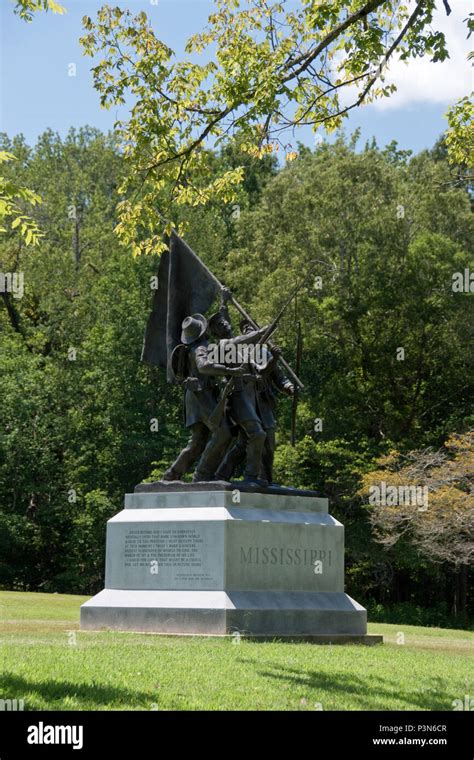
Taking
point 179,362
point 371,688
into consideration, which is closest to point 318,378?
point 179,362

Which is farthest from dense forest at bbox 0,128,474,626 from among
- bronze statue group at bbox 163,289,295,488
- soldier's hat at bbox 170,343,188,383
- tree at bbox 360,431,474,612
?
soldier's hat at bbox 170,343,188,383

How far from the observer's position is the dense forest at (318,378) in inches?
1385

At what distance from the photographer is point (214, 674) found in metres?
10.0

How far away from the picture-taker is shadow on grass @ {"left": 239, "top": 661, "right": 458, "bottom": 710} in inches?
370

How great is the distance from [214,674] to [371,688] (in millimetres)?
1419

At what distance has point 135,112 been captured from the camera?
46.8 feet

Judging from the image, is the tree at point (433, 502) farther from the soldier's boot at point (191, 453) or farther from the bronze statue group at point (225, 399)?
the soldier's boot at point (191, 453)

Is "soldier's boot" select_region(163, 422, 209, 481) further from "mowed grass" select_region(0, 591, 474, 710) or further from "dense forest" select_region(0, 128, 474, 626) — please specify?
"dense forest" select_region(0, 128, 474, 626)

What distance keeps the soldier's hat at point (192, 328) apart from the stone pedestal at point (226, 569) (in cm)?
221

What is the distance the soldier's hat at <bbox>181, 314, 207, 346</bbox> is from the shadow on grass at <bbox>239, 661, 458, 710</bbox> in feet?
20.8
